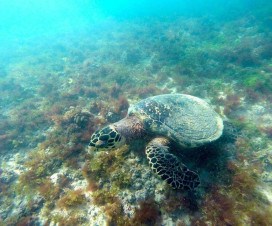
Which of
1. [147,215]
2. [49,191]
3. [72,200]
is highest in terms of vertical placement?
[147,215]

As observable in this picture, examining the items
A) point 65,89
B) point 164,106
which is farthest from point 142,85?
point 164,106

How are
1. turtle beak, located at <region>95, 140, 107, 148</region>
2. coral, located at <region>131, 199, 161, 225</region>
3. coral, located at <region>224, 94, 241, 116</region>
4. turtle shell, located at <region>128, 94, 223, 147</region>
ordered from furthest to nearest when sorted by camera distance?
coral, located at <region>224, 94, 241, 116</region> < turtle shell, located at <region>128, 94, 223, 147</region> < turtle beak, located at <region>95, 140, 107, 148</region> < coral, located at <region>131, 199, 161, 225</region>

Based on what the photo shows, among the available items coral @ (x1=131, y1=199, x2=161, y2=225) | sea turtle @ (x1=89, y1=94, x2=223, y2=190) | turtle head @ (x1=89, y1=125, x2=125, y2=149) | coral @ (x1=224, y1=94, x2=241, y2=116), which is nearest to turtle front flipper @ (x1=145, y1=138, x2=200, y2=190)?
sea turtle @ (x1=89, y1=94, x2=223, y2=190)

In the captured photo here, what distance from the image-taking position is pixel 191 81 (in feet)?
32.3

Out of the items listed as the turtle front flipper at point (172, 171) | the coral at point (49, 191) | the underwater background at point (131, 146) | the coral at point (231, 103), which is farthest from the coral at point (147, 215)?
the coral at point (231, 103)

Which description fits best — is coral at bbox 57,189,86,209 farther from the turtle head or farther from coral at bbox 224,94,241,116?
coral at bbox 224,94,241,116

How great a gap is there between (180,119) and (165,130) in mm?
541

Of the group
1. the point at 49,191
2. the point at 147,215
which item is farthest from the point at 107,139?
the point at 49,191

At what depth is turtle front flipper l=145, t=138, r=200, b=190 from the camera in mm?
4035

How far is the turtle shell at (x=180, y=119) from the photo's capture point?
4.89m

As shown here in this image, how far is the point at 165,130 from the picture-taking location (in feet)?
16.3

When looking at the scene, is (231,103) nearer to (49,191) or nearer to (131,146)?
(131,146)

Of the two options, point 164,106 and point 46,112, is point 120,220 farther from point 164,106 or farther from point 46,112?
point 46,112

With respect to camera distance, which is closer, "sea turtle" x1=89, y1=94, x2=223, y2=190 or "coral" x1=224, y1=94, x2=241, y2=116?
"sea turtle" x1=89, y1=94, x2=223, y2=190
